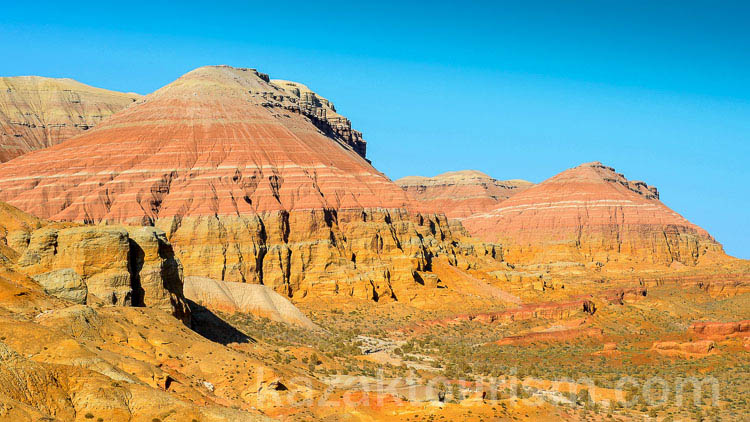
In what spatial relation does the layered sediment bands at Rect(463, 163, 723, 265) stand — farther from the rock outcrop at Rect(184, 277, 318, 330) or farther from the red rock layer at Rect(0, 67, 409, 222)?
the rock outcrop at Rect(184, 277, 318, 330)

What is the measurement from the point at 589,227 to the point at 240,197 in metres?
89.2

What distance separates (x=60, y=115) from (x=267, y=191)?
7356cm

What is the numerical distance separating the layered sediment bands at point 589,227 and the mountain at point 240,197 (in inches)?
1925

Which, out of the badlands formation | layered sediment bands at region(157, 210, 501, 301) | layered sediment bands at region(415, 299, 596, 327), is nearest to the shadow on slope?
the badlands formation

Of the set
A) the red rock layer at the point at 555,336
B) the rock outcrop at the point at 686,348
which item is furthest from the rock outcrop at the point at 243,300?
the rock outcrop at the point at 686,348

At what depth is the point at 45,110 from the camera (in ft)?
490

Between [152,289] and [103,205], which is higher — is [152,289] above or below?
below

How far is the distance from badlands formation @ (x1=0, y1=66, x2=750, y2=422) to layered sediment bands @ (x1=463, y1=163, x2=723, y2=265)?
531mm

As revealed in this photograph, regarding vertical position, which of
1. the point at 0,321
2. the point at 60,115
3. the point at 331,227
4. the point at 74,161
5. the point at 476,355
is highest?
the point at 60,115

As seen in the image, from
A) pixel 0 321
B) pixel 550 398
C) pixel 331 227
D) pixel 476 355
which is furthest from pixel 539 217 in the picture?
pixel 0 321

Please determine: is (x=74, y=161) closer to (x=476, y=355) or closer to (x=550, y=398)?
(x=476, y=355)

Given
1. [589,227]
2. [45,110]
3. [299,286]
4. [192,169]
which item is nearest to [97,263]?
[299,286]

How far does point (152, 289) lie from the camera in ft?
138

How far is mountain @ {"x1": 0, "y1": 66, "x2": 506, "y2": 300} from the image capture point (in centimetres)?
8538
